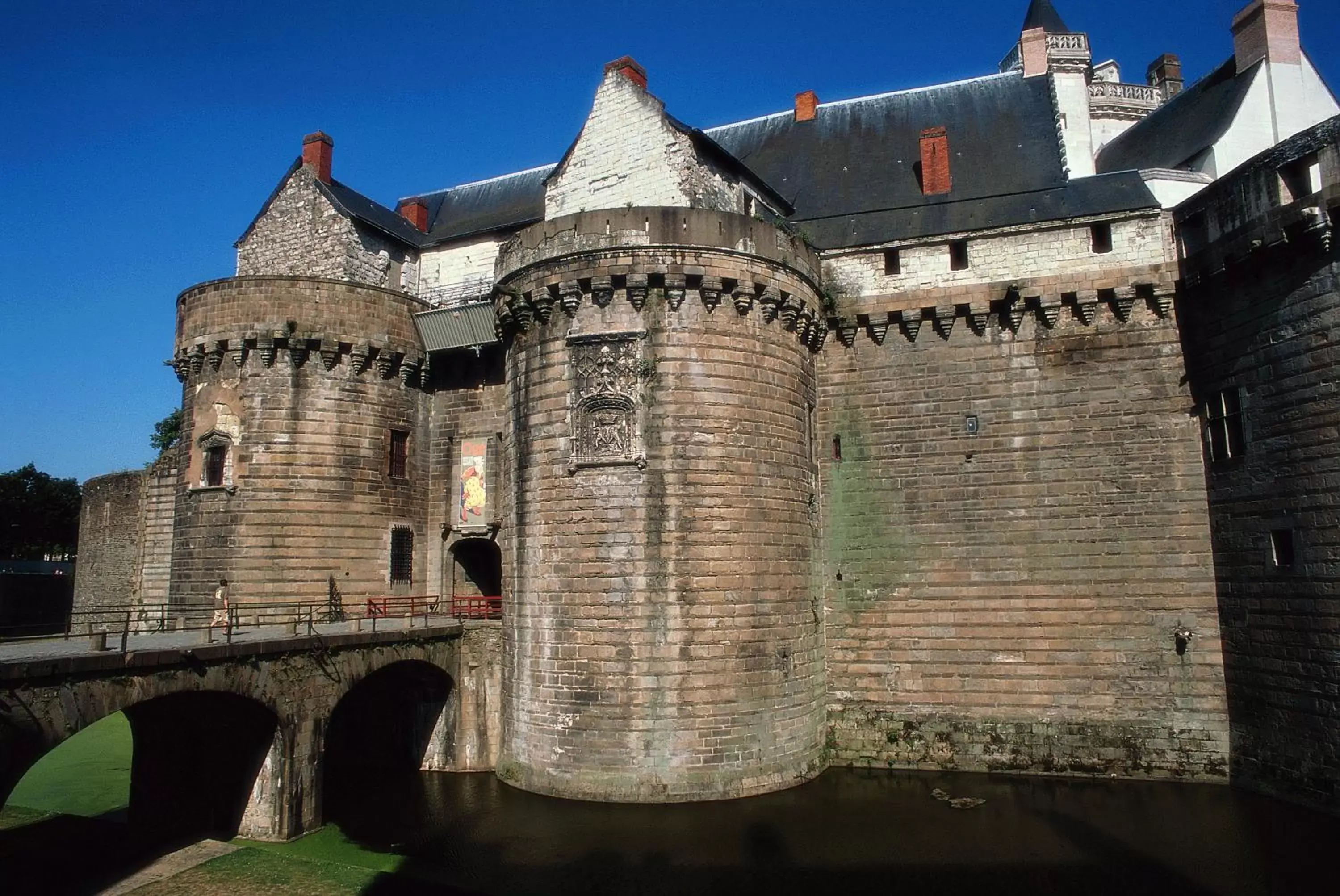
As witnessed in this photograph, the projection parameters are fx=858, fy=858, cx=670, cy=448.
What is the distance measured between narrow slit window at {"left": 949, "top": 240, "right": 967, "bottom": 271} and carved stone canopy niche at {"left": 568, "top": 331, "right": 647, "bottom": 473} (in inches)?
299

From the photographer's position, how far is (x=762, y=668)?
16.3 metres

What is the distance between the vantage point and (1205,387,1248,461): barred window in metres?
16.2

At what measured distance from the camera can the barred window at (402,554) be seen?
2217cm

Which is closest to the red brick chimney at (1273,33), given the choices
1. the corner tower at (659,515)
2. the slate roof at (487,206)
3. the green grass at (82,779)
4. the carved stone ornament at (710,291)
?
the corner tower at (659,515)

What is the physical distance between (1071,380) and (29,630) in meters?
44.1

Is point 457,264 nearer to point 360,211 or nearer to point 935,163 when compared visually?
point 360,211

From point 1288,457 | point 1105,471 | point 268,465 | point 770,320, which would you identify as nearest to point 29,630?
point 268,465

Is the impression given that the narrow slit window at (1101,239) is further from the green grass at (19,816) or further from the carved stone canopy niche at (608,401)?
the green grass at (19,816)

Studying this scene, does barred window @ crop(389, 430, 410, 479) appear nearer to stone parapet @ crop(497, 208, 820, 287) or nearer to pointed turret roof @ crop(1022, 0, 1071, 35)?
stone parapet @ crop(497, 208, 820, 287)

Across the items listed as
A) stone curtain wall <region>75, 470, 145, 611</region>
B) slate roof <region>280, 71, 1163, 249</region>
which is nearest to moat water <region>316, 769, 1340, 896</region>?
slate roof <region>280, 71, 1163, 249</region>

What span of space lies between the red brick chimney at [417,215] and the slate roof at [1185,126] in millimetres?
20320

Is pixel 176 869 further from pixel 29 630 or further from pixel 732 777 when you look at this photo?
pixel 29 630

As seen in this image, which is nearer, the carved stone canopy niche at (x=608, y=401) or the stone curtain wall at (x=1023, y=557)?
the carved stone canopy niche at (x=608, y=401)

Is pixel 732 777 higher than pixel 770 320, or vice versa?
pixel 770 320
